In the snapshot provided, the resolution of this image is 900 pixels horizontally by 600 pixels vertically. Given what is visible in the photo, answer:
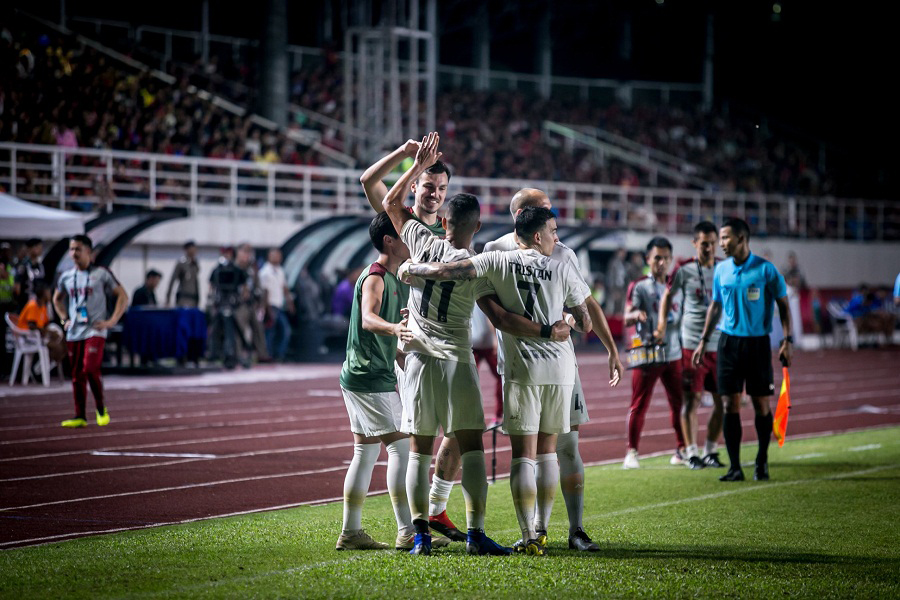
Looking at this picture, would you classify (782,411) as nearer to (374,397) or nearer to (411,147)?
(374,397)

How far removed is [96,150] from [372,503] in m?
17.7

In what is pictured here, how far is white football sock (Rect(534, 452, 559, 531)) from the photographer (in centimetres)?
698

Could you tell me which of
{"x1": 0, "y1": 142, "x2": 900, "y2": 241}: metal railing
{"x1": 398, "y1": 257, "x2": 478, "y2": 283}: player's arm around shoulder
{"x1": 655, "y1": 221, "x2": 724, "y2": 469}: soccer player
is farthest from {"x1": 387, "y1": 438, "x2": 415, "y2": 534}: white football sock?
{"x1": 0, "y1": 142, "x2": 900, "y2": 241}: metal railing

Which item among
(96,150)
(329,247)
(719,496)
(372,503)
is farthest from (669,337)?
(96,150)

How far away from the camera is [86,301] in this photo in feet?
43.5

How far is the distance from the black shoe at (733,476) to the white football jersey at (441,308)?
424cm

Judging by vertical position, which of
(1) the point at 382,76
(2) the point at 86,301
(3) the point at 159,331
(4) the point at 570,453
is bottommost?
(4) the point at 570,453

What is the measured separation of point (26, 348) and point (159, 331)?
2.51m

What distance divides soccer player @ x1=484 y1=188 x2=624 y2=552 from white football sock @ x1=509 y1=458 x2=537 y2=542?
0.46 ft

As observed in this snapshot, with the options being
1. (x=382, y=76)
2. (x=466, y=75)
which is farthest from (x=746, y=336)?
(x=466, y=75)

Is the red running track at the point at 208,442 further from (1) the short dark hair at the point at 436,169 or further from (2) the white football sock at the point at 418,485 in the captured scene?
(1) the short dark hair at the point at 436,169

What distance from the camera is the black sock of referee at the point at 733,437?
1025cm

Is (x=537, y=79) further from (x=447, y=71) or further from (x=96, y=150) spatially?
(x=96, y=150)

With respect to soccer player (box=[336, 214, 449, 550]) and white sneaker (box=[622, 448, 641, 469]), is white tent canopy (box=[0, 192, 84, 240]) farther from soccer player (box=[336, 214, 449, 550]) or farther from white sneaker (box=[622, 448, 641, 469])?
Answer: soccer player (box=[336, 214, 449, 550])
